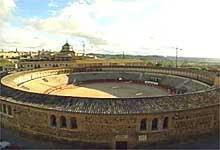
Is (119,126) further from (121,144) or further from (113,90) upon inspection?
(113,90)

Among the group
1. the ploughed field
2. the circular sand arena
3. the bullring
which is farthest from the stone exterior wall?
the circular sand arena

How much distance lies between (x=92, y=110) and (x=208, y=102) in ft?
32.3

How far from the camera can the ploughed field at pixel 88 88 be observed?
141 ft

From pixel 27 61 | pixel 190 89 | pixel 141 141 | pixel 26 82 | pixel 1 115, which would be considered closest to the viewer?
pixel 141 141

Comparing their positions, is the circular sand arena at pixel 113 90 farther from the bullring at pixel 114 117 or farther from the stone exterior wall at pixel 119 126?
the stone exterior wall at pixel 119 126

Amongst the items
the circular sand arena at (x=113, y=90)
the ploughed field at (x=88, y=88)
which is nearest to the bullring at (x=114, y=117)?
the ploughed field at (x=88, y=88)

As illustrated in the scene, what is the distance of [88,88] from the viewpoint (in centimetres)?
4922

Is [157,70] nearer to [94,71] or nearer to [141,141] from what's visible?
[94,71]

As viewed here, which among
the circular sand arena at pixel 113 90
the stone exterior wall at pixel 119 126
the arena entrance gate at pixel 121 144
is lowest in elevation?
the arena entrance gate at pixel 121 144

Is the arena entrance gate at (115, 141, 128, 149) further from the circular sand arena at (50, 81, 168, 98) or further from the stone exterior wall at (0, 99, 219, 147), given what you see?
the circular sand arena at (50, 81, 168, 98)

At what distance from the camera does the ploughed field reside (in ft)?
141

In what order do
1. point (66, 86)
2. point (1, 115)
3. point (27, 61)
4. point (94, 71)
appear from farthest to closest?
point (27, 61)
point (94, 71)
point (66, 86)
point (1, 115)

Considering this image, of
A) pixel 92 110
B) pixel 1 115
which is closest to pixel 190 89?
pixel 92 110

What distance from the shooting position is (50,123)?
21.4 m
